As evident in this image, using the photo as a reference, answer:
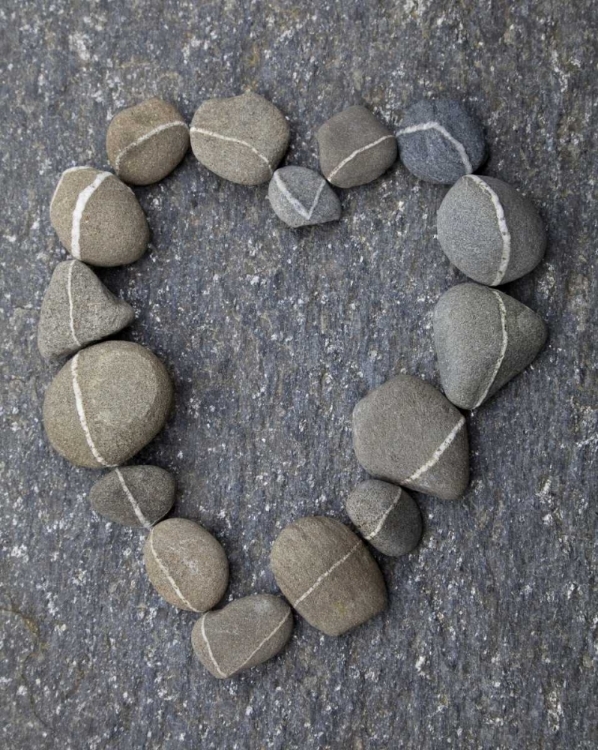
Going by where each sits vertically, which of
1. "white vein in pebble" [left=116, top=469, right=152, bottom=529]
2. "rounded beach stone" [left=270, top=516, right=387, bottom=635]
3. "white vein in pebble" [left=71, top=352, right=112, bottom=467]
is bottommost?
"rounded beach stone" [left=270, top=516, right=387, bottom=635]

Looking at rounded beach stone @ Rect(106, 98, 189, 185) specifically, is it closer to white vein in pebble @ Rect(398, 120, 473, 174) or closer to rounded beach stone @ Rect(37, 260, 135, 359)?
rounded beach stone @ Rect(37, 260, 135, 359)

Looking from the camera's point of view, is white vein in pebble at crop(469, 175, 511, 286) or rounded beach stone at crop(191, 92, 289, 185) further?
rounded beach stone at crop(191, 92, 289, 185)

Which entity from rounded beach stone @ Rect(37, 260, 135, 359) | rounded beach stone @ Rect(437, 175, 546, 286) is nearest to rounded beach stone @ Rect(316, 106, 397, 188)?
rounded beach stone @ Rect(437, 175, 546, 286)

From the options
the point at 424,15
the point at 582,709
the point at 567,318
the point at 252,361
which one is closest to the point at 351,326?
the point at 252,361

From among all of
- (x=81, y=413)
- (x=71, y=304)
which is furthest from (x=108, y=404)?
(x=71, y=304)

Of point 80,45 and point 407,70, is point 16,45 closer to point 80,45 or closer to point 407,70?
point 80,45

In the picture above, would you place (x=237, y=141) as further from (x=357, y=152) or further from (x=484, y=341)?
(x=484, y=341)

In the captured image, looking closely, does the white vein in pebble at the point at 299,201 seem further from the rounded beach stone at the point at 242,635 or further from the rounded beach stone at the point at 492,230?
the rounded beach stone at the point at 242,635
